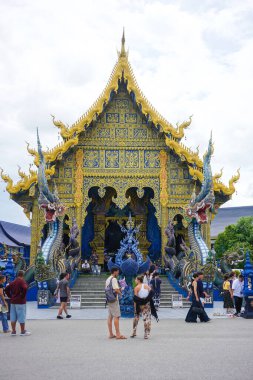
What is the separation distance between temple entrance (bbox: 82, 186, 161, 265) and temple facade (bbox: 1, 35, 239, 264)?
137cm

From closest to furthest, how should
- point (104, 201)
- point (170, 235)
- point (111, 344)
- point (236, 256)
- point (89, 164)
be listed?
point (111, 344), point (236, 256), point (170, 235), point (89, 164), point (104, 201)

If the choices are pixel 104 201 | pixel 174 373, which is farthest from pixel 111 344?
pixel 104 201

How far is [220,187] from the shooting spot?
62.7 feet

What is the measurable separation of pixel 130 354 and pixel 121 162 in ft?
45.4

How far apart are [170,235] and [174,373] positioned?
44.8 feet

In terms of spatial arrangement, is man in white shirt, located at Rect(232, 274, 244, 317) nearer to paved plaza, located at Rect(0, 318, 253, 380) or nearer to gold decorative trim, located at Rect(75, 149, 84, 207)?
paved plaza, located at Rect(0, 318, 253, 380)

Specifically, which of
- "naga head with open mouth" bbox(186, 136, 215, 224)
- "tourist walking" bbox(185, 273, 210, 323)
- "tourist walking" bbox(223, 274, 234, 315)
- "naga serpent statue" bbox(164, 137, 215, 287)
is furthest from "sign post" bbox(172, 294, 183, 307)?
"tourist walking" bbox(185, 273, 210, 323)

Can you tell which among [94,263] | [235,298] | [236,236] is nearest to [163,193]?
[94,263]

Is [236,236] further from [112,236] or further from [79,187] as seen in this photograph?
[79,187]

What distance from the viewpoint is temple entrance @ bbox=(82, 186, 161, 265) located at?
70.7ft

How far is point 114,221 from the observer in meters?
22.2

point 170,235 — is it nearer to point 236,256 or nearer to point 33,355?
point 236,256

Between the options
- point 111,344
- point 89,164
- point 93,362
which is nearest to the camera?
point 93,362

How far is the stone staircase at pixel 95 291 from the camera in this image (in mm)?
15234
